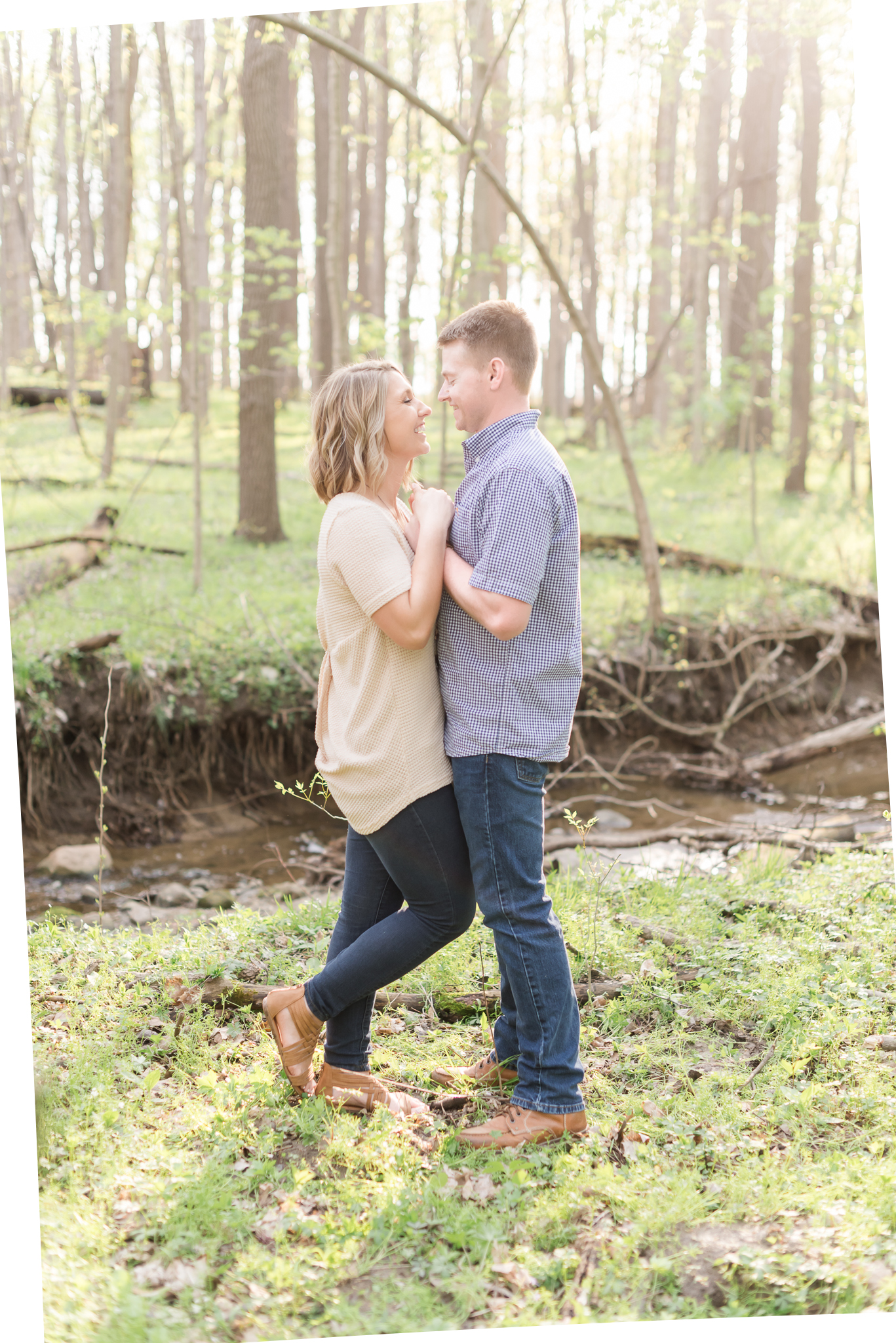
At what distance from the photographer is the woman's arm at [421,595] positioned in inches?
103

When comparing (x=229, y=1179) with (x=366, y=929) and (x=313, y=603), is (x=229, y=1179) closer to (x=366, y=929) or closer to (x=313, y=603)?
(x=366, y=929)

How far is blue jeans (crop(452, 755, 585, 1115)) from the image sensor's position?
2.74 m

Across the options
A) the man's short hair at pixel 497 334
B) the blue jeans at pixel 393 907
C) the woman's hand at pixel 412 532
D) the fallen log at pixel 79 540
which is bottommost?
the blue jeans at pixel 393 907

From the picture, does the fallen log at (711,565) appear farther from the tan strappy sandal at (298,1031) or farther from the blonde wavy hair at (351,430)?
the tan strappy sandal at (298,1031)

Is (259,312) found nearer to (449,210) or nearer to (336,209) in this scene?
(336,209)

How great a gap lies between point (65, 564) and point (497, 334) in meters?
7.38

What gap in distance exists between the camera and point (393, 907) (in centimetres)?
305

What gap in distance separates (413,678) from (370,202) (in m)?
19.9

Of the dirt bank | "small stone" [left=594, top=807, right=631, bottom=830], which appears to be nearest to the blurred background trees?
the dirt bank

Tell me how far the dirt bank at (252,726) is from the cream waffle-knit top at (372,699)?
353 centimetres

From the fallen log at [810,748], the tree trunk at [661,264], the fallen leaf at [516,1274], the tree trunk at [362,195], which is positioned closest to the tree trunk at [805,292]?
the tree trunk at [661,264]

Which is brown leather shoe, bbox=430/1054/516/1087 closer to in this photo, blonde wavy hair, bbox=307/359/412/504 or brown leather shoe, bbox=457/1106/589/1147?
brown leather shoe, bbox=457/1106/589/1147

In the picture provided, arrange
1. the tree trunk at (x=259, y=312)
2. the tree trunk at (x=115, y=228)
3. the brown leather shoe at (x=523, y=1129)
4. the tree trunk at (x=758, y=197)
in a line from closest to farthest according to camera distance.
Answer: the brown leather shoe at (x=523, y=1129) < the tree trunk at (x=259, y=312) < the tree trunk at (x=115, y=228) < the tree trunk at (x=758, y=197)

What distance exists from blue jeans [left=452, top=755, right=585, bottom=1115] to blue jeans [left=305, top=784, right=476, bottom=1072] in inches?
2.7
